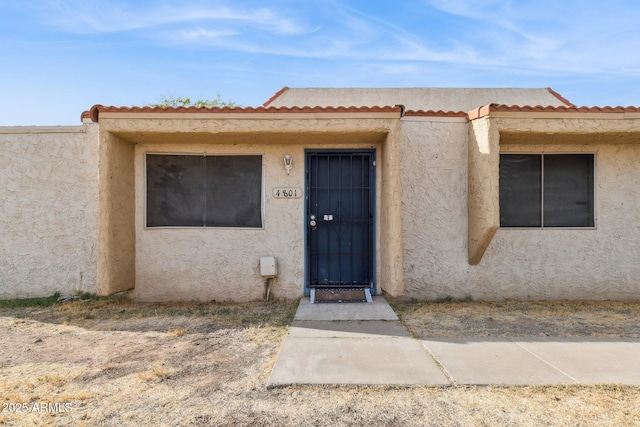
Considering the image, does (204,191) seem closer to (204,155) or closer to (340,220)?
(204,155)

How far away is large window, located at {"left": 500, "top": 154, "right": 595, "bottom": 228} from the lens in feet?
23.3

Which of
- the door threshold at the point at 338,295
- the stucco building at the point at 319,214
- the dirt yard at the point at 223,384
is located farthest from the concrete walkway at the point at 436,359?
the stucco building at the point at 319,214

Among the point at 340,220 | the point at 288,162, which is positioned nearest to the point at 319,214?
the point at 340,220

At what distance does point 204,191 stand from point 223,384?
430 centimetres

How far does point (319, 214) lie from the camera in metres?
7.21

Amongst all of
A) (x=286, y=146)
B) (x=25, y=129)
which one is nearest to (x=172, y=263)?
(x=286, y=146)

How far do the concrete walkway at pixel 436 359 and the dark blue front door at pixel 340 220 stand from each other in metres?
1.86

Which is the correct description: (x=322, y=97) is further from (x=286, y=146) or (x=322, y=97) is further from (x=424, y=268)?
(x=424, y=268)

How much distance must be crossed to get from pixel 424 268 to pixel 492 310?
4.27 ft

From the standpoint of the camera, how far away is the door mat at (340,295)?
22.4ft

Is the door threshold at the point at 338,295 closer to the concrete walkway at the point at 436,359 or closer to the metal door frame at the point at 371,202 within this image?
the metal door frame at the point at 371,202

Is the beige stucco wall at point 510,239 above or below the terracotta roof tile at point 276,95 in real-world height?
below

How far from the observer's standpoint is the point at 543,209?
7.14m

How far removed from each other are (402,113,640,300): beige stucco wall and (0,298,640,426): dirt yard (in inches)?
38.8
